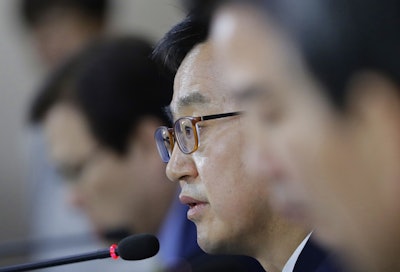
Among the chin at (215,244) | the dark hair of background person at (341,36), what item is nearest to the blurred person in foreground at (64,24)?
the chin at (215,244)

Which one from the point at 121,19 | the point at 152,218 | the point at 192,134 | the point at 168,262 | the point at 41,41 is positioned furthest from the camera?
the point at 121,19

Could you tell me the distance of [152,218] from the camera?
231 centimetres

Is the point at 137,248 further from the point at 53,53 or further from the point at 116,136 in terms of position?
the point at 53,53

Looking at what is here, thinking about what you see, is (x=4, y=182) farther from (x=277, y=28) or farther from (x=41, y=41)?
(x=277, y=28)

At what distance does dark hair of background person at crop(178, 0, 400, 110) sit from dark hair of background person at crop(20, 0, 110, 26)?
7.85 feet

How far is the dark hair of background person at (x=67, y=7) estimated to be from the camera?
10.6 feet

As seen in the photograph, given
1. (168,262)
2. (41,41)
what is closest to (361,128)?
(168,262)

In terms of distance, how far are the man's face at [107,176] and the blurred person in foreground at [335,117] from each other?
1399mm

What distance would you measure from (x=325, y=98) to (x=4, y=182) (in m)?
3.53

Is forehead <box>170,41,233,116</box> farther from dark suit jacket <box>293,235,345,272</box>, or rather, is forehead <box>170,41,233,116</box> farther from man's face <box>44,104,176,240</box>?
man's face <box>44,104,176,240</box>

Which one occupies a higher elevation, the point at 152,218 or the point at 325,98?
the point at 325,98

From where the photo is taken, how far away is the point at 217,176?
137 centimetres

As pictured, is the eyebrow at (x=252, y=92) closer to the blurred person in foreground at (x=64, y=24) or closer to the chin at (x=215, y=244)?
the chin at (x=215, y=244)

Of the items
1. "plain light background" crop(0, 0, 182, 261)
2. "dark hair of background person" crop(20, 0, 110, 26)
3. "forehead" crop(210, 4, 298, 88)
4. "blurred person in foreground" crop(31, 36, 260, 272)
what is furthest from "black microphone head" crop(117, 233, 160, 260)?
"plain light background" crop(0, 0, 182, 261)
